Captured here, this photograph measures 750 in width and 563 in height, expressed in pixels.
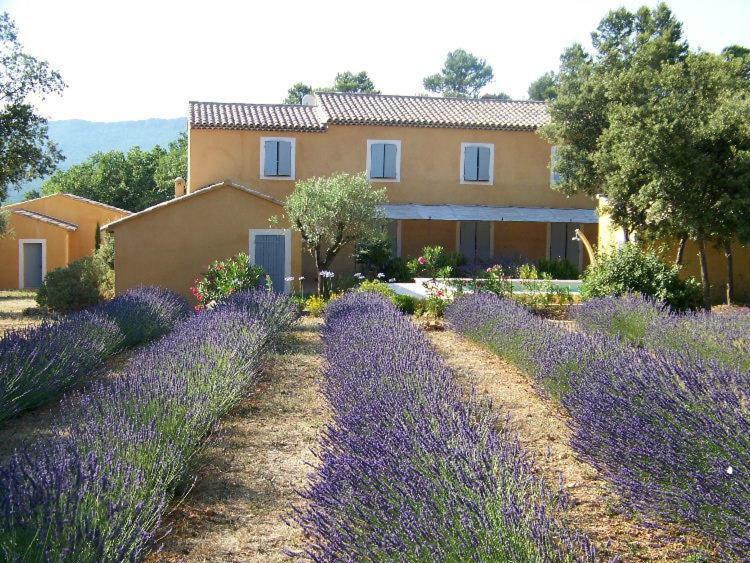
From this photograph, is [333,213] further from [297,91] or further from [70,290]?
[297,91]

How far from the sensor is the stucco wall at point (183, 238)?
1755 cm

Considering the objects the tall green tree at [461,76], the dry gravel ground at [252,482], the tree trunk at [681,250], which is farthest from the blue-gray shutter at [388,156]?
the tall green tree at [461,76]

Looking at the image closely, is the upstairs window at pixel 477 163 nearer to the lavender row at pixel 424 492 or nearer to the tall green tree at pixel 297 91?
the lavender row at pixel 424 492

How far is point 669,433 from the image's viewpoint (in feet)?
13.5

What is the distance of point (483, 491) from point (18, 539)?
67.0 inches

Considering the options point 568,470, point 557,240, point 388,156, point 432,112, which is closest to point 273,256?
point 388,156

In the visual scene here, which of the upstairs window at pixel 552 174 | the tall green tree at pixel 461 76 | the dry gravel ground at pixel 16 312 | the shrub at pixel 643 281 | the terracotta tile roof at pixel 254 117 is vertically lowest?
the dry gravel ground at pixel 16 312

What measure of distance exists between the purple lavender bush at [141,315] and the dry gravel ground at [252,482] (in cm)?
305

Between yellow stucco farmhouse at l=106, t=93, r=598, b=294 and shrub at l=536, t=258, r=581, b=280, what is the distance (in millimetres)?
1233

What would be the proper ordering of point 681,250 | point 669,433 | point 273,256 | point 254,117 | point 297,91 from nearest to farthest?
point 669,433
point 681,250
point 273,256
point 254,117
point 297,91

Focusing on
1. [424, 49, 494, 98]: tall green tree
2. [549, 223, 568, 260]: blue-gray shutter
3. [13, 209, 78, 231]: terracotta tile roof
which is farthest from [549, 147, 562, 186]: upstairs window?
[424, 49, 494, 98]: tall green tree

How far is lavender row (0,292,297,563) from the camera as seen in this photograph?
303 cm

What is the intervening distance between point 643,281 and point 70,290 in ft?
36.1

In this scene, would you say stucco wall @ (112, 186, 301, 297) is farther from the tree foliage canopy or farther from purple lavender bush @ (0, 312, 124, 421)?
purple lavender bush @ (0, 312, 124, 421)
